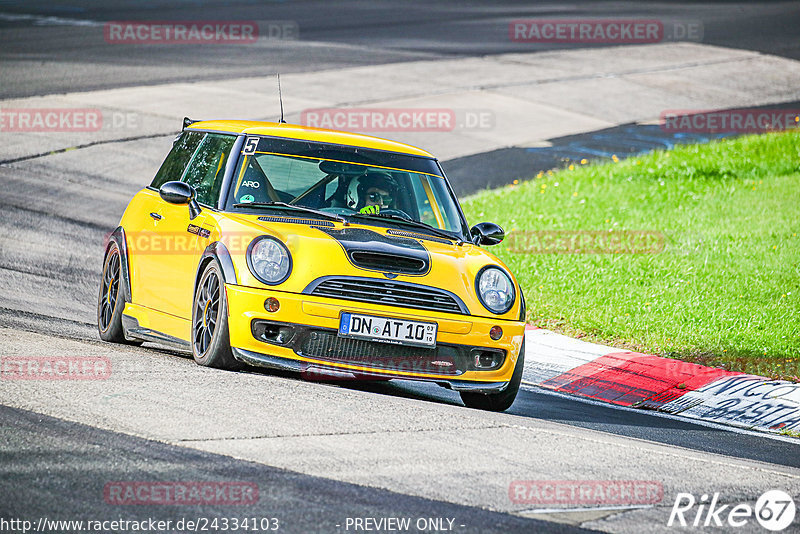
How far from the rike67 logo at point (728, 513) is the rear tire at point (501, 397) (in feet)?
7.33

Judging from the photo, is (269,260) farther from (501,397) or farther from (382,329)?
(501,397)

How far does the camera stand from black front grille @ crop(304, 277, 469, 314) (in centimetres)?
704

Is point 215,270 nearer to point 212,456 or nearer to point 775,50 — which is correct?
point 212,456

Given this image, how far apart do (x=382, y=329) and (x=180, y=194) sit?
1.86 m

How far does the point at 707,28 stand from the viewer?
109 feet

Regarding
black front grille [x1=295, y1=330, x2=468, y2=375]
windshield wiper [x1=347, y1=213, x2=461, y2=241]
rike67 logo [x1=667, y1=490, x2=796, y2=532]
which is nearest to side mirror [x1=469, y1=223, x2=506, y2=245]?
windshield wiper [x1=347, y1=213, x2=461, y2=241]

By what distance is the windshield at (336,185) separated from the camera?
26.1 ft

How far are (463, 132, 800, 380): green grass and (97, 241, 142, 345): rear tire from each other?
4112 millimetres

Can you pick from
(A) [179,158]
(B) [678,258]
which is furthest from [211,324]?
(B) [678,258]

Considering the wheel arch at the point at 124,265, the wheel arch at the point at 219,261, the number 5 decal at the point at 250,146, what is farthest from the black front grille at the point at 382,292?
the wheel arch at the point at 124,265

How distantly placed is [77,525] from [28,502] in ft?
0.96

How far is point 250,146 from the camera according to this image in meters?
8.13

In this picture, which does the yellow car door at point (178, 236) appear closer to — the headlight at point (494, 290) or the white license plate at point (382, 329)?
the white license plate at point (382, 329)

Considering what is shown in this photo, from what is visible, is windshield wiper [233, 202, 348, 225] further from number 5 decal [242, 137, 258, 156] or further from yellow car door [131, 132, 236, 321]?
number 5 decal [242, 137, 258, 156]
